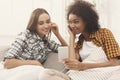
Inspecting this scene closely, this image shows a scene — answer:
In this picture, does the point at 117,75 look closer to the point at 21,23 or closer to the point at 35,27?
the point at 35,27

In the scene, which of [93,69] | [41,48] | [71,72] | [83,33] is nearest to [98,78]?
[93,69]

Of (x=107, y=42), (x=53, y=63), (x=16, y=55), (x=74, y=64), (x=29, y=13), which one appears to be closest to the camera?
(x=74, y=64)

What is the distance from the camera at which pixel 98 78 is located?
1.71m

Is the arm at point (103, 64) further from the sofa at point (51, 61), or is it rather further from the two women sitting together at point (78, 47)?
the sofa at point (51, 61)

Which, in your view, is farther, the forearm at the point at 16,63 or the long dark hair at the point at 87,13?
the long dark hair at the point at 87,13

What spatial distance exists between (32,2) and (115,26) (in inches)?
43.7

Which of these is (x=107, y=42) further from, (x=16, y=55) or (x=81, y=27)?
(x=16, y=55)

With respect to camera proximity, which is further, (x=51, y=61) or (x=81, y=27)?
(x=51, y=61)

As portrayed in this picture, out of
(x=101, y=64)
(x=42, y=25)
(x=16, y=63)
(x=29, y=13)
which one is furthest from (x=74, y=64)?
(x=29, y=13)

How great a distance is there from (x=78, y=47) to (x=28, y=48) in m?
0.38

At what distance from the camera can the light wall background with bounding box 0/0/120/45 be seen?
3219 millimetres

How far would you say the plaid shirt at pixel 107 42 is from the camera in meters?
1.92

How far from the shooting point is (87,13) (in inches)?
82.8

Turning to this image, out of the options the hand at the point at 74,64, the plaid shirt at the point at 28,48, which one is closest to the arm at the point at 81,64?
the hand at the point at 74,64
